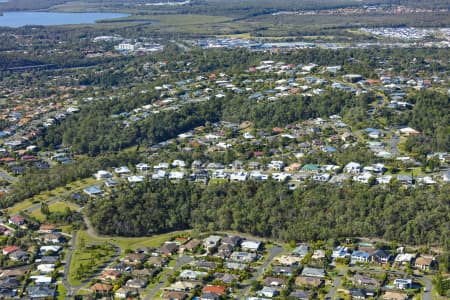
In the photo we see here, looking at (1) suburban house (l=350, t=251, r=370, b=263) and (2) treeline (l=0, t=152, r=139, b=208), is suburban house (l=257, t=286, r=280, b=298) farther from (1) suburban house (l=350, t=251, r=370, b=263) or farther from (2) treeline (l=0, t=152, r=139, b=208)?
(2) treeline (l=0, t=152, r=139, b=208)

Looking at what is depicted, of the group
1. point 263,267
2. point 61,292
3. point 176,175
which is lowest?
point 61,292

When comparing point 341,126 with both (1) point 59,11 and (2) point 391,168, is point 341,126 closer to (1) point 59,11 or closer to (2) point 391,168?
(2) point 391,168

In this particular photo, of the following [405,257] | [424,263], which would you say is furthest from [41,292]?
[424,263]

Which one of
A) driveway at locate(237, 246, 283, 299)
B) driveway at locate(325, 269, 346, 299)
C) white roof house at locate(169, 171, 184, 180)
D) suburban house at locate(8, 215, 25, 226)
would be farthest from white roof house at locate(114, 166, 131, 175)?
driveway at locate(325, 269, 346, 299)

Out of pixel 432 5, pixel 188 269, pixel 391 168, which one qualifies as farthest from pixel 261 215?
pixel 432 5

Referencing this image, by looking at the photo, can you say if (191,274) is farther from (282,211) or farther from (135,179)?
(135,179)

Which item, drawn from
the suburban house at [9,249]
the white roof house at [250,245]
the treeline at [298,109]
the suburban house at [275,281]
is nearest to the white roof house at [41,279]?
the suburban house at [9,249]
